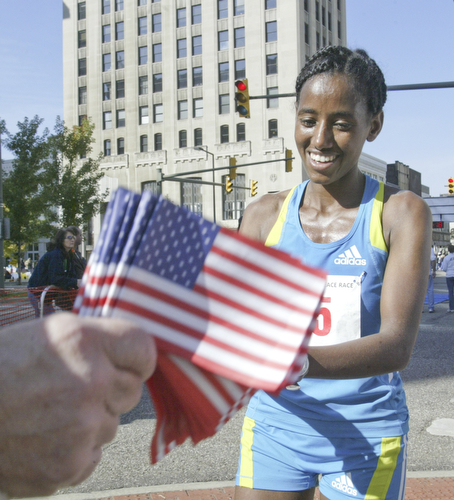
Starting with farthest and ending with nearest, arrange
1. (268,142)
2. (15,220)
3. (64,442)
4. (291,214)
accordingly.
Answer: (268,142) → (15,220) → (291,214) → (64,442)

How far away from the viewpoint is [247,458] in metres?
1.97

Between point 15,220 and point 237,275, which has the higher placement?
point 15,220

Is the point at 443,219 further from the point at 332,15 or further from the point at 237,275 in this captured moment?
the point at 332,15

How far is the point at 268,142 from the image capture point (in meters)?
47.1

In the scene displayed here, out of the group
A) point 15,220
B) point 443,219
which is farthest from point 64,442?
point 15,220

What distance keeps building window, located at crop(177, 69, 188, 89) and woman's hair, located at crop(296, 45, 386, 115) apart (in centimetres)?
5155

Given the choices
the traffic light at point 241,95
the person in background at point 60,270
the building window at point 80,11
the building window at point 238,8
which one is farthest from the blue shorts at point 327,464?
the building window at point 80,11

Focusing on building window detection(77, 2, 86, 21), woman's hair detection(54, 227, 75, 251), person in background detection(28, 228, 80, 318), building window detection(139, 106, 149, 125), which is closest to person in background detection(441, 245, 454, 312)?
person in background detection(28, 228, 80, 318)

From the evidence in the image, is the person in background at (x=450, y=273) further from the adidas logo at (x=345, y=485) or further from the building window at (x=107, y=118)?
the building window at (x=107, y=118)

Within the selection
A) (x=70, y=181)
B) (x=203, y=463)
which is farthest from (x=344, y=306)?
(x=70, y=181)

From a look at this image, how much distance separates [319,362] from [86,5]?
197ft

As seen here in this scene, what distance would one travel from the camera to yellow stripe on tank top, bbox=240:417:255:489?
1.93 m

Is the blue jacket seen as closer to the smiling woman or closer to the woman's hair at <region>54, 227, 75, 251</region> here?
the woman's hair at <region>54, 227, 75, 251</region>

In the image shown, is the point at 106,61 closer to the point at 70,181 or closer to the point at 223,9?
the point at 223,9
